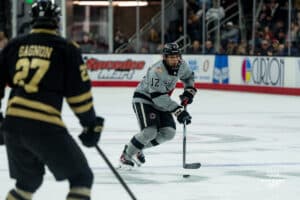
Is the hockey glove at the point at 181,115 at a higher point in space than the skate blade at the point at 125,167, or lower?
higher

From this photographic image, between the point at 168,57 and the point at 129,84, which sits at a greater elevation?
the point at 168,57

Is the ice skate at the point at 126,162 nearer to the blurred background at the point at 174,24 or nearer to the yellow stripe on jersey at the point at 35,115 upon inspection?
the yellow stripe on jersey at the point at 35,115

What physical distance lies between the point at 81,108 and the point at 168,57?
10.9ft

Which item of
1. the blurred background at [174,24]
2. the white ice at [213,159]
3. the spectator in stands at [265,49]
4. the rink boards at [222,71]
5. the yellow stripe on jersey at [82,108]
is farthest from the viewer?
the blurred background at [174,24]

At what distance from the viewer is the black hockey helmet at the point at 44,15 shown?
4.66 meters

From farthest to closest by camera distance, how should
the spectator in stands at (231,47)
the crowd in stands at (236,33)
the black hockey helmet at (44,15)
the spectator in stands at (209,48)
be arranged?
the spectator in stands at (209,48) → the spectator in stands at (231,47) → the crowd in stands at (236,33) → the black hockey helmet at (44,15)

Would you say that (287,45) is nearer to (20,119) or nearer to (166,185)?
(166,185)

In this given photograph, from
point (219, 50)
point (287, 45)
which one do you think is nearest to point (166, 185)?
point (287, 45)

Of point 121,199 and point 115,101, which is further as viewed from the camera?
point 115,101

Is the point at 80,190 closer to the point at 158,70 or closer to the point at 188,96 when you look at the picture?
the point at 158,70

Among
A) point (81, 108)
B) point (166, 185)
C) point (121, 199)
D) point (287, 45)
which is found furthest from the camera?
point (287, 45)

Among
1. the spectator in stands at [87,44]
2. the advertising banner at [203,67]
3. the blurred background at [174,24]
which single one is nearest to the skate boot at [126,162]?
the blurred background at [174,24]

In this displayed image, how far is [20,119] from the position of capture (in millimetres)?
4590

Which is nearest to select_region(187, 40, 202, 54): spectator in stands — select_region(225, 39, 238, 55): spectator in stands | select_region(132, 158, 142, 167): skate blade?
select_region(225, 39, 238, 55): spectator in stands
